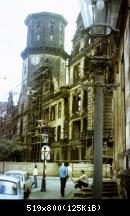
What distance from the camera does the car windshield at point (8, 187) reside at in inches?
434

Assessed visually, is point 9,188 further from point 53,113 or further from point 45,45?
point 45,45

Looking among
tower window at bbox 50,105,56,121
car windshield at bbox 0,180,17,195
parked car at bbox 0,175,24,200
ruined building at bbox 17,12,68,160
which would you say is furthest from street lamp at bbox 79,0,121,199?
tower window at bbox 50,105,56,121

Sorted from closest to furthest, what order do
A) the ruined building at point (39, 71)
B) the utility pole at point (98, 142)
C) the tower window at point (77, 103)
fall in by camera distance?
the utility pole at point (98, 142) < the tower window at point (77, 103) < the ruined building at point (39, 71)

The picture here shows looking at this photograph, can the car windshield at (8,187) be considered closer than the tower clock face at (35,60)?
Yes

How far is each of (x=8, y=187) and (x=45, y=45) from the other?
176 ft

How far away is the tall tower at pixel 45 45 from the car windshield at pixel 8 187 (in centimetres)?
4911

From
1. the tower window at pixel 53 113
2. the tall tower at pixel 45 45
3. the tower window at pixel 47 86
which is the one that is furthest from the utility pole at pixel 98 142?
the tall tower at pixel 45 45

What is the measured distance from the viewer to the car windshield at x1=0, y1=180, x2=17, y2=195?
11034 mm

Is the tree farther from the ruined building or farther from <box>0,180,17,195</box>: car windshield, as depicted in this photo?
<box>0,180,17,195</box>: car windshield

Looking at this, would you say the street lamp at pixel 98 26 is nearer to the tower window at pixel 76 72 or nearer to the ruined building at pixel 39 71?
the tower window at pixel 76 72

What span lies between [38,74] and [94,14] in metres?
51.4

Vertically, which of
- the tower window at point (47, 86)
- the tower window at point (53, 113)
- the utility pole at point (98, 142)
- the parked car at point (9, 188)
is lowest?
the parked car at point (9, 188)

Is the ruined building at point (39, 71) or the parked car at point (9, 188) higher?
the ruined building at point (39, 71)

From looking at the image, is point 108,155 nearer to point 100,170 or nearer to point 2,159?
point 2,159
